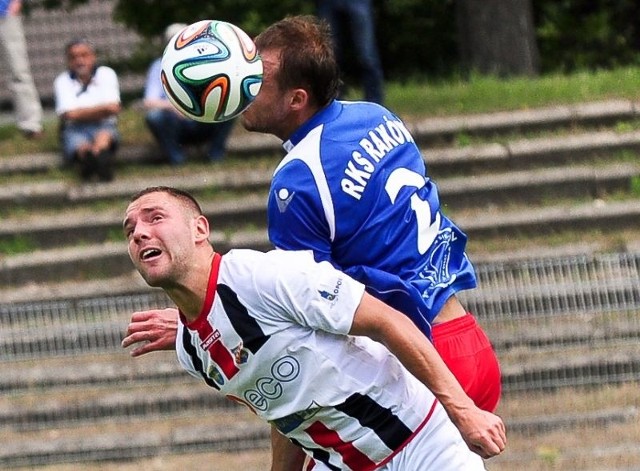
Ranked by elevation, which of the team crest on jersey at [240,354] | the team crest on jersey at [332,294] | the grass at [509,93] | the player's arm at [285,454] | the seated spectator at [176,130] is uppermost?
the team crest on jersey at [332,294]

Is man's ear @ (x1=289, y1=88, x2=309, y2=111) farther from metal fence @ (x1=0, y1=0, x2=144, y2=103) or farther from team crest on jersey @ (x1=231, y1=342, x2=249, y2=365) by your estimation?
metal fence @ (x1=0, y1=0, x2=144, y2=103)

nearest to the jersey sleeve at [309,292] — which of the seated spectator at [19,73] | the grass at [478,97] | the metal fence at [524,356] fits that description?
the metal fence at [524,356]

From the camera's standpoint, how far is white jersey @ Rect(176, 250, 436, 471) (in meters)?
3.52

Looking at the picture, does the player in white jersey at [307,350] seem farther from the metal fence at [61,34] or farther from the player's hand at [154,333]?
the metal fence at [61,34]

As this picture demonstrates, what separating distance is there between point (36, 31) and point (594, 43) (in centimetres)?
760

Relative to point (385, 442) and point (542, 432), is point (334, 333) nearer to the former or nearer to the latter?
point (385, 442)

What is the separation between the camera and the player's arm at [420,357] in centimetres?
346

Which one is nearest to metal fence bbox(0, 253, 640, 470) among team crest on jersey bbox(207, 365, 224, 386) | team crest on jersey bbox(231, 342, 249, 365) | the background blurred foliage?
team crest on jersey bbox(207, 365, 224, 386)

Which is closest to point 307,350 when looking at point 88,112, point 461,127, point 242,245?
point 242,245

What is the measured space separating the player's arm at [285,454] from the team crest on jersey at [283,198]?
78 centimetres

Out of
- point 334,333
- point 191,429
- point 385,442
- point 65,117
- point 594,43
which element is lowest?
point 594,43

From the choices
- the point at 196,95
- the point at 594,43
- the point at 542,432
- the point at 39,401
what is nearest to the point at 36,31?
the point at 594,43

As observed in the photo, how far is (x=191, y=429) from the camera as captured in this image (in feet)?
24.6

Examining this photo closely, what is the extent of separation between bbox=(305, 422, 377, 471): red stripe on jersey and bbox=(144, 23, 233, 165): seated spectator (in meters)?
6.61
